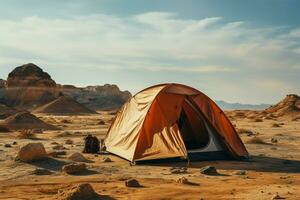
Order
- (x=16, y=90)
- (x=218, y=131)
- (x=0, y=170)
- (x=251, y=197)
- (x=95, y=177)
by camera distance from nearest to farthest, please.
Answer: (x=251, y=197), (x=95, y=177), (x=0, y=170), (x=218, y=131), (x=16, y=90)

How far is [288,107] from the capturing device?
66000 mm

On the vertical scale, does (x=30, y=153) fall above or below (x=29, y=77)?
below

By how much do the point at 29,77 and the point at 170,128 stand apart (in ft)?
252

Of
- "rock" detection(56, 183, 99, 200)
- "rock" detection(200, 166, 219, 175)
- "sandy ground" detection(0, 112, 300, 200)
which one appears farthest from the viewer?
"rock" detection(200, 166, 219, 175)

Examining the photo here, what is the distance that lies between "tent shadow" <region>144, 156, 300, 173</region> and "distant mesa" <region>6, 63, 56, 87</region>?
75.6 m

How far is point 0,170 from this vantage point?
12.7 m

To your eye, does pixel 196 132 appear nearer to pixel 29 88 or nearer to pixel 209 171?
pixel 209 171

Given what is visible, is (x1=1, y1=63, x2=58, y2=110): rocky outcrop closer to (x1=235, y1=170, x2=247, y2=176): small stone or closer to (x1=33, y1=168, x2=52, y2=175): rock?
(x1=33, y1=168, x2=52, y2=175): rock

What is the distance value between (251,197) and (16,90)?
8333cm

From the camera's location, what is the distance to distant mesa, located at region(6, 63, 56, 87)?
87938 mm

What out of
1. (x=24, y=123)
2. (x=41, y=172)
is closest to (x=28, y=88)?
(x=24, y=123)

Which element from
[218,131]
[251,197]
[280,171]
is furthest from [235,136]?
[251,197]

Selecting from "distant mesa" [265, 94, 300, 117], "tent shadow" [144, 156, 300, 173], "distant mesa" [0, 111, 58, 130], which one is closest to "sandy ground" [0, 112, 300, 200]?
"tent shadow" [144, 156, 300, 173]

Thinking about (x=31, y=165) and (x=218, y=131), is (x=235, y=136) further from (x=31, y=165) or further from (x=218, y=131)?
(x=31, y=165)
